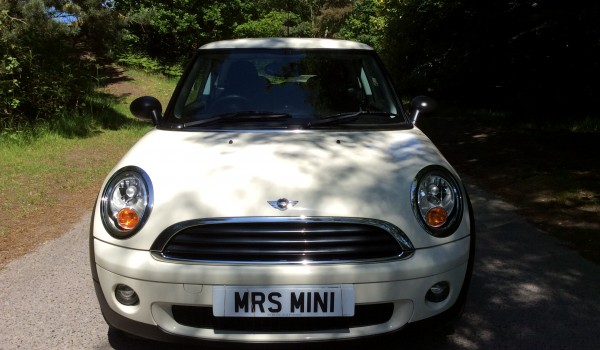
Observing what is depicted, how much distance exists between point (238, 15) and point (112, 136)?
2008 cm

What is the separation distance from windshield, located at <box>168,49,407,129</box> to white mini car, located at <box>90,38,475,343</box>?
55cm

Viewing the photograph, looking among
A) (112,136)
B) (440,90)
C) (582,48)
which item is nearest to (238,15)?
(440,90)

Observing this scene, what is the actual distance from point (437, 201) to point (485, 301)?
1.10 meters

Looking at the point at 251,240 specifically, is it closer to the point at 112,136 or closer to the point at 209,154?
the point at 209,154

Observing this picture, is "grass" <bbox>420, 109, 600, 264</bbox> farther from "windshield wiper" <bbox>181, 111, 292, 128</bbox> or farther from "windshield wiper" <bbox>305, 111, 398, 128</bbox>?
"windshield wiper" <bbox>181, 111, 292, 128</bbox>

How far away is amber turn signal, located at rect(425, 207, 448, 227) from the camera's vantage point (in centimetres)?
256

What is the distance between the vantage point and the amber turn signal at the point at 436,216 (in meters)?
2.56

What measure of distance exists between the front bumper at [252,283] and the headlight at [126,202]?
101 mm

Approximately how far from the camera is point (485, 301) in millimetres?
3361

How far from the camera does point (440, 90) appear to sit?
16.1 metres

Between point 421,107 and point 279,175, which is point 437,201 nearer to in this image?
point 279,175

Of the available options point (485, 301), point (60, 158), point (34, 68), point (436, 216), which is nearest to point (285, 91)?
point (436, 216)

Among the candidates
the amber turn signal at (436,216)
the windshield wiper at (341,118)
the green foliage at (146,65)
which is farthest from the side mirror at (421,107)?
the green foliage at (146,65)

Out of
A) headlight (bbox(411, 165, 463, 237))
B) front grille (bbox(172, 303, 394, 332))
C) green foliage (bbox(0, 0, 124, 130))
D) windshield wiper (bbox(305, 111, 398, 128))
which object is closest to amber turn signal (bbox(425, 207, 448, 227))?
headlight (bbox(411, 165, 463, 237))
